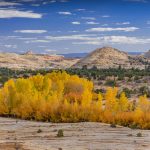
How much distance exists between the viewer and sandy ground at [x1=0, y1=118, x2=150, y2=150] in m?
38.8

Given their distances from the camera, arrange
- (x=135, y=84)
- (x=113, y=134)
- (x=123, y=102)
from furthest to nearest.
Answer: (x=135, y=84) → (x=123, y=102) → (x=113, y=134)

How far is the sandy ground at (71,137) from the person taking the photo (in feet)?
127

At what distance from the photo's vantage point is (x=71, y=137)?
43844mm

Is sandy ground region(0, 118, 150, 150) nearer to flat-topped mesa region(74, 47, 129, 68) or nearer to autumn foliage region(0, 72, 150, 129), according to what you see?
autumn foliage region(0, 72, 150, 129)

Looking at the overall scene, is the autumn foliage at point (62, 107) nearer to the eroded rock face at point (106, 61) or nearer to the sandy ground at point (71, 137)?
the sandy ground at point (71, 137)

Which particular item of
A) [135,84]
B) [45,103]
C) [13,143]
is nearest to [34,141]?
[13,143]

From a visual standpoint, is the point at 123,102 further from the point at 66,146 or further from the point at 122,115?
the point at 66,146

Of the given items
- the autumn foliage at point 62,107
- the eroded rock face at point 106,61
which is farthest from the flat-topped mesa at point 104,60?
the autumn foliage at point 62,107

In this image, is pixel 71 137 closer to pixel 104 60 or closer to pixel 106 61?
pixel 106 61

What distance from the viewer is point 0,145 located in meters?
38.4

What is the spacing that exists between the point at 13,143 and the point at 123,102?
2289cm

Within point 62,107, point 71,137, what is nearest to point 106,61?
point 62,107

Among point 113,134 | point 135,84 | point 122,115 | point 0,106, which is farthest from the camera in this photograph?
point 135,84

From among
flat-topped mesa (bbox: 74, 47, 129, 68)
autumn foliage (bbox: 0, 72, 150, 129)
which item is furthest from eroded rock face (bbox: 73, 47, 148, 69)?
autumn foliage (bbox: 0, 72, 150, 129)
